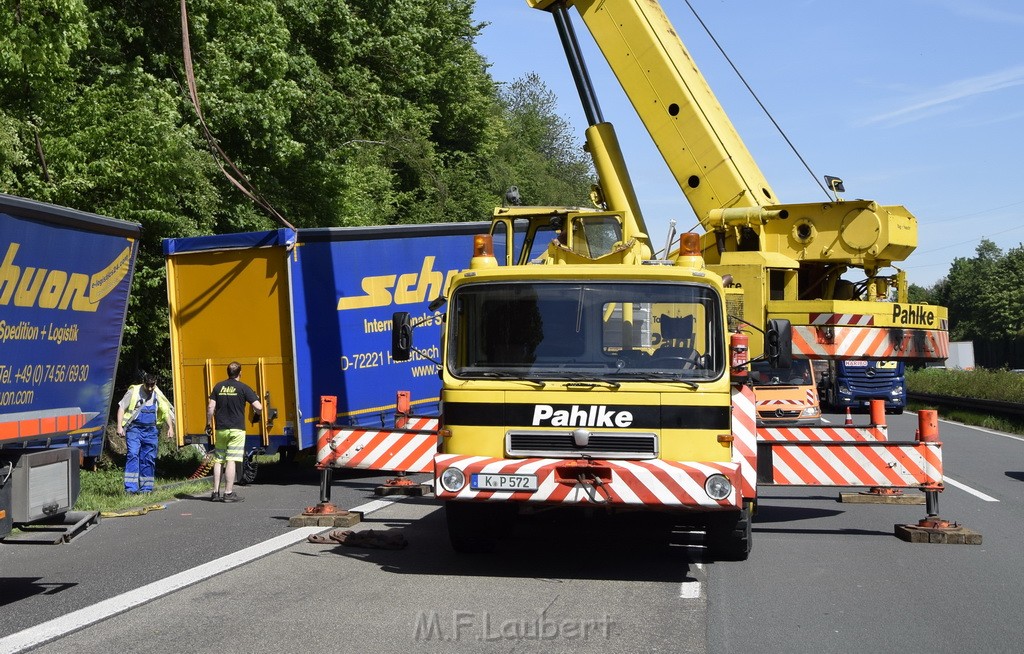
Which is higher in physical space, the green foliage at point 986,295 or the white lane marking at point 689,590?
the green foliage at point 986,295

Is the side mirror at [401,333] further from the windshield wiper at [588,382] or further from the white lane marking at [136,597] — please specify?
the white lane marking at [136,597]

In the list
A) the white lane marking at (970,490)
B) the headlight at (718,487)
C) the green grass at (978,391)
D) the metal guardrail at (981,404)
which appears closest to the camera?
the headlight at (718,487)

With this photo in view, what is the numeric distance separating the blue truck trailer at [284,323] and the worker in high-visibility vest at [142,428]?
0.38m

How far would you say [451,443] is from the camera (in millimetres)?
9078

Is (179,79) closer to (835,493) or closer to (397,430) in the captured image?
(397,430)

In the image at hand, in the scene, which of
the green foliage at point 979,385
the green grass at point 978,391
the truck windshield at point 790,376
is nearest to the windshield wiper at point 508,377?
the truck windshield at point 790,376

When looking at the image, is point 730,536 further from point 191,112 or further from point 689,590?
point 191,112

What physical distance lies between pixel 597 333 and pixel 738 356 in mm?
1332

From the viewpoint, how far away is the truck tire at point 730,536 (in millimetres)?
9305

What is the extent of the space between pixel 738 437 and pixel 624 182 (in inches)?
269

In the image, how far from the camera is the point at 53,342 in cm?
Answer: 1071

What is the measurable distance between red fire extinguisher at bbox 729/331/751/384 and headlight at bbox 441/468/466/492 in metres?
2.25

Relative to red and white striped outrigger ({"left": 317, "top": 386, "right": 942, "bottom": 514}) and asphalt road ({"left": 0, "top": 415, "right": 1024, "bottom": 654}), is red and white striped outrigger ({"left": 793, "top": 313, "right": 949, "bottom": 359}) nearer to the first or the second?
red and white striped outrigger ({"left": 317, "top": 386, "right": 942, "bottom": 514})

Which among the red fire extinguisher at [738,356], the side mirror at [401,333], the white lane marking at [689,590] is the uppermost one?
the side mirror at [401,333]
